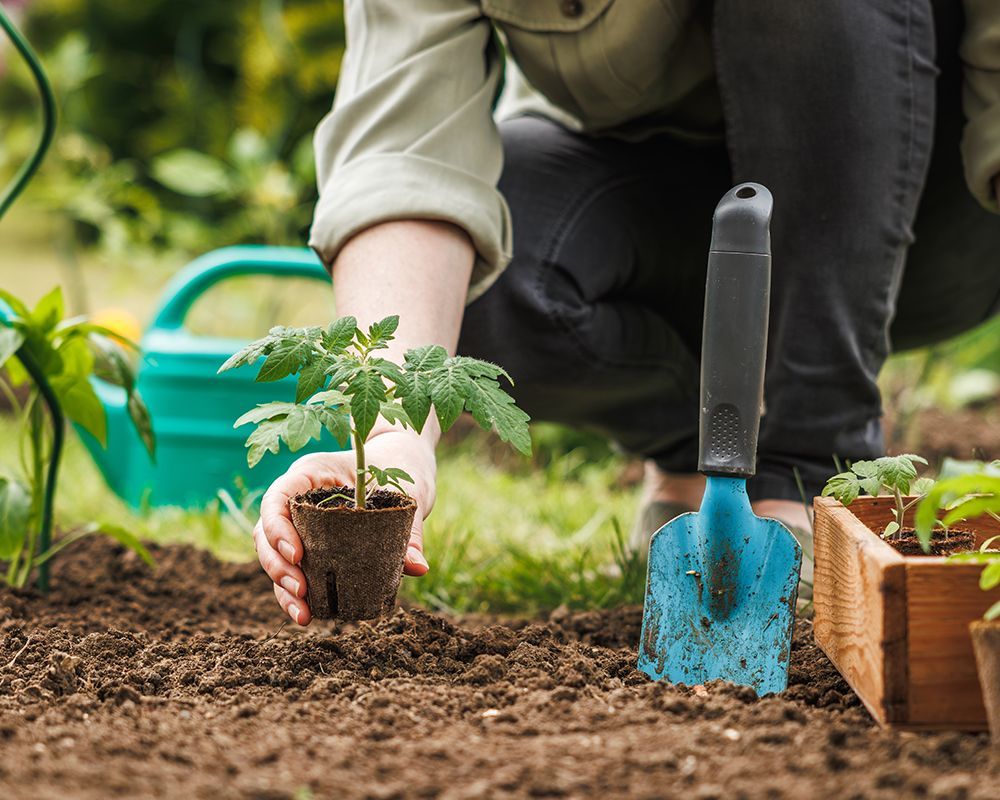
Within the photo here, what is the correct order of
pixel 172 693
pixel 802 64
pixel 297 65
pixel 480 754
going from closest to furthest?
pixel 480 754 < pixel 172 693 < pixel 802 64 < pixel 297 65

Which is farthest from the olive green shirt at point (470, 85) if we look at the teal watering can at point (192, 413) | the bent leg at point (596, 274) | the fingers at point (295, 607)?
the teal watering can at point (192, 413)

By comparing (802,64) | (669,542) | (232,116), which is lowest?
(669,542)

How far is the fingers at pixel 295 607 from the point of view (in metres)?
1.36

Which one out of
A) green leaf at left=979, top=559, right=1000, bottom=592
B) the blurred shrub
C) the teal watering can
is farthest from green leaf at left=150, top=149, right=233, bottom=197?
green leaf at left=979, top=559, right=1000, bottom=592

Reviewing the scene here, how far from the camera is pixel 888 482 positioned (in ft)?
4.51

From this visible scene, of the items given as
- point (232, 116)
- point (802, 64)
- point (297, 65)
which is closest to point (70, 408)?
point (802, 64)

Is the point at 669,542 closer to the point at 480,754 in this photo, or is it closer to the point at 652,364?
the point at 480,754

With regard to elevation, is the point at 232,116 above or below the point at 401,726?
above

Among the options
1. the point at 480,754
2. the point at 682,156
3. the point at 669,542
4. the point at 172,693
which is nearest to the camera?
the point at 480,754

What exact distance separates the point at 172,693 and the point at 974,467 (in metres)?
0.93

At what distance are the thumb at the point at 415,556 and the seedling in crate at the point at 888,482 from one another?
0.50 meters

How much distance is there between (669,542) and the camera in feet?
4.70

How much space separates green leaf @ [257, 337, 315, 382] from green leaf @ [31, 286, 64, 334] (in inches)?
25.7

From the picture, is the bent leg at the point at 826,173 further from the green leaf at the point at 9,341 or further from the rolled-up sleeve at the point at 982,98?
the green leaf at the point at 9,341
